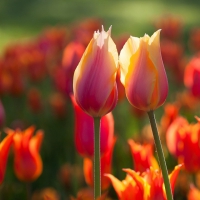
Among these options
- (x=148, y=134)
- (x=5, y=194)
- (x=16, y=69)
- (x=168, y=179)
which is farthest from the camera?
(x=16, y=69)

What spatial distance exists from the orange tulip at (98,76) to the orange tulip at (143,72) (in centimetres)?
2

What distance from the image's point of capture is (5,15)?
250 inches

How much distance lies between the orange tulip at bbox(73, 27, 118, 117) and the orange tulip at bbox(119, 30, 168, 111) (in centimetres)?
2

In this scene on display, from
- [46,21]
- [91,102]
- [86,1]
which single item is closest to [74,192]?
[91,102]

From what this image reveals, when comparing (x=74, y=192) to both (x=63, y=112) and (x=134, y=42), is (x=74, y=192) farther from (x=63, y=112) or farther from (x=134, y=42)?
(x=134, y=42)

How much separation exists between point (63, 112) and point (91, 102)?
5.43 feet

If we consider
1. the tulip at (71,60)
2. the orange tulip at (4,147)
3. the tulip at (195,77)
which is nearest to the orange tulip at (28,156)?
the orange tulip at (4,147)

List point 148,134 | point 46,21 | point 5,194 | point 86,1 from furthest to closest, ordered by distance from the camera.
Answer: point 86,1 → point 46,21 → point 148,134 → point 5,194

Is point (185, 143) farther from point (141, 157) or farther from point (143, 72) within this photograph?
point (143, 72)

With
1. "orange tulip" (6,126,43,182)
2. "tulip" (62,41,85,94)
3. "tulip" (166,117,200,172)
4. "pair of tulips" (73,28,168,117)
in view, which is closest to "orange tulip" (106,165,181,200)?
"pair of tulips" (73,28,168,117)

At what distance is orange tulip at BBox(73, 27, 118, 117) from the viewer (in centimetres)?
94

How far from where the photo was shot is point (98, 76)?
3.13 ft

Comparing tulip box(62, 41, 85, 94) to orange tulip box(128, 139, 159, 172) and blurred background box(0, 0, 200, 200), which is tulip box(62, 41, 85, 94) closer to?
blurred background box(0, 0, 200, 200)

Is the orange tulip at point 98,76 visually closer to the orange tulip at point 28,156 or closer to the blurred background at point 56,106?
the orange tulip at point 28,156
